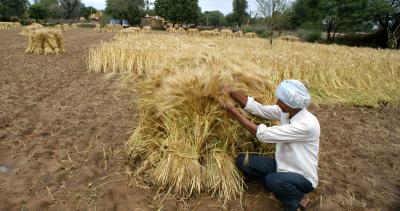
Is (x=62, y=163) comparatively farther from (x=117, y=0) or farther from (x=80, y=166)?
(x=117, y=0)

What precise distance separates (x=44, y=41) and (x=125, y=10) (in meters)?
47.1

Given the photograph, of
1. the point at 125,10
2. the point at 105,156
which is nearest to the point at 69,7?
the point at 125,10

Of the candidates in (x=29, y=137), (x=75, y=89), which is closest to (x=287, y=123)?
(x=29, y=137)

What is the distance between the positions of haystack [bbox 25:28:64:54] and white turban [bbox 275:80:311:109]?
11.0m

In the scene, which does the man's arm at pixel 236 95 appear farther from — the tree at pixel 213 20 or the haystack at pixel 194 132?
the tree at pixel 213 20

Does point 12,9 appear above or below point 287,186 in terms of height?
above

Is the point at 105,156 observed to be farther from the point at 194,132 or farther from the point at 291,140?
the point at 291,140

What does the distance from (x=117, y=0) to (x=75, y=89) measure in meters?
54.6

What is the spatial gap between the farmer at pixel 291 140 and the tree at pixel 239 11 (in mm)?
70404

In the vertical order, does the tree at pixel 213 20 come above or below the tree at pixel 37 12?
above

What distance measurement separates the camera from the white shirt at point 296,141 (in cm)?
246

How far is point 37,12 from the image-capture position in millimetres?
56344

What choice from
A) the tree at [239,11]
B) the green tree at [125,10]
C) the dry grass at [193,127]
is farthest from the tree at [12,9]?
the dry grass at [193,127]

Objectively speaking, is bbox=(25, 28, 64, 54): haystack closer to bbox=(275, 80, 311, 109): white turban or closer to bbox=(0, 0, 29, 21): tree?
bbox=(275, 80, 311, 109): white turban
